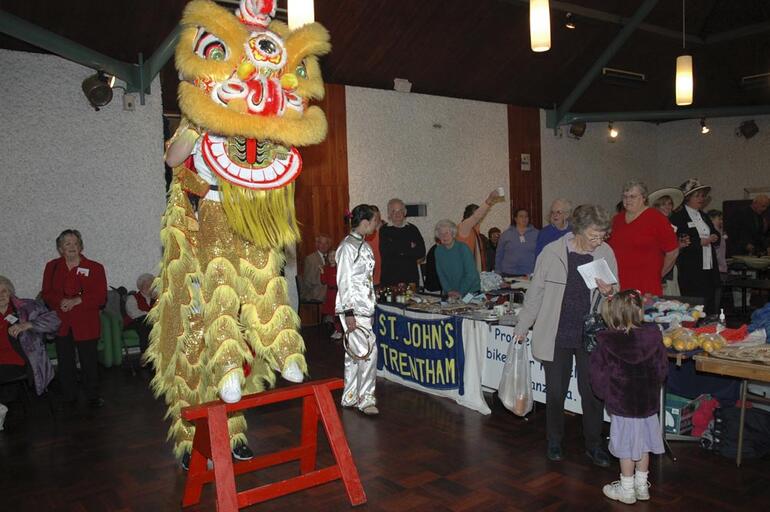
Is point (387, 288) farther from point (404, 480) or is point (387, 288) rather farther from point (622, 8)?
point (622, 8)

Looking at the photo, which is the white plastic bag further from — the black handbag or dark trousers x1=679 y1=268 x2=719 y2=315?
dark trousers x1=679 y1=268 x2=719 y2=315

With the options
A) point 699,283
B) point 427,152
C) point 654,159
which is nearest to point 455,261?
point 699,283

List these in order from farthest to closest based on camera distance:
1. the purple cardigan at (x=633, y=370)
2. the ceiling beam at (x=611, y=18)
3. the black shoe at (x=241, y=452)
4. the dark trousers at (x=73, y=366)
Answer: the ceiling beam at (x=611, y=18), the dark trousers at (x=73, y=366), the black shoe at (x=241, y=452), the purple cardigan at (x=633, y=370)

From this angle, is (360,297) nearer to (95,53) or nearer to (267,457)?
(267,457)

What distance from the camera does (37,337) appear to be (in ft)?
17.2

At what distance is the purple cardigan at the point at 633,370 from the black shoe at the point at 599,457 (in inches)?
24.7

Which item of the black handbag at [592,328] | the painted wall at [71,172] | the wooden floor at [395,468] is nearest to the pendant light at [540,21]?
the black handbag at [592,328]

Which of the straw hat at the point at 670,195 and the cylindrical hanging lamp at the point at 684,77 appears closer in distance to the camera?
the straw hat at the point at 670,195

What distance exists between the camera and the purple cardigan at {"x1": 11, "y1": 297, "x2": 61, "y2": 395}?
17.0ft

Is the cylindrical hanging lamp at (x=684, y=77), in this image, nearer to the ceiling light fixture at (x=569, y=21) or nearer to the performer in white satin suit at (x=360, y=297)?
the ceiling light fixture at (x=569, y=21)

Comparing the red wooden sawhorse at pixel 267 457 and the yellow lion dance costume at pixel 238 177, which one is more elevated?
the yellow lion dance costume at pixel 238 177

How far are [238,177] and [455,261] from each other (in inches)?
126

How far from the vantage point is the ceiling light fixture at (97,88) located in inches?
271

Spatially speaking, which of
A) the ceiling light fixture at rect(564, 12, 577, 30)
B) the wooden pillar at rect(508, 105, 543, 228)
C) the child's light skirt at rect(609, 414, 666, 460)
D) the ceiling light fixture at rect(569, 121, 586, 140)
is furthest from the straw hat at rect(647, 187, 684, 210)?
the ceiling light fixture at rect(569, 121, 586, 140)
